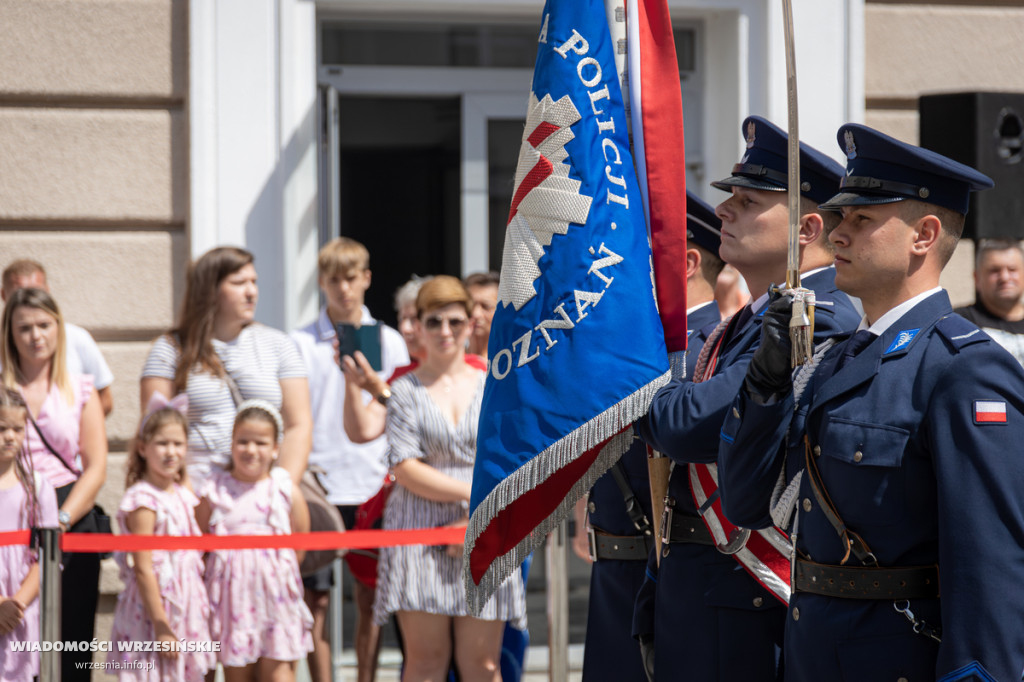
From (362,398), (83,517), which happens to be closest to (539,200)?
(362,398)

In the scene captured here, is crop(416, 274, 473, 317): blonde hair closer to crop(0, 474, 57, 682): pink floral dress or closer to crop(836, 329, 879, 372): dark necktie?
crop(0, 474, 57, 682): pink floral dress

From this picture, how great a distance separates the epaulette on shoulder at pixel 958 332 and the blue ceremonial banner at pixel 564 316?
75 cm

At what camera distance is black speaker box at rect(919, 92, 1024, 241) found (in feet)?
18.8

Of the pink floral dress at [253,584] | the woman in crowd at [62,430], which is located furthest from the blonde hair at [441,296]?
the woman in crowd at [62,430]

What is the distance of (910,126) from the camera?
6.53 m

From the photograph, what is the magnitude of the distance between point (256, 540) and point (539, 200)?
2021mm

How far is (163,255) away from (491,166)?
189 cm

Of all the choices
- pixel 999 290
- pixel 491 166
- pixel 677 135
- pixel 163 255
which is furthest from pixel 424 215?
pixel 677 135

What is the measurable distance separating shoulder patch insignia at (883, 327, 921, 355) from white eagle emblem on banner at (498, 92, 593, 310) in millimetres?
864

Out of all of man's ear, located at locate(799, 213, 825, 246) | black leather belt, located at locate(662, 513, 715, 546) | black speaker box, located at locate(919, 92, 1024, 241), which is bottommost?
black leather belt, located at locate(662, 513, 715, 546)

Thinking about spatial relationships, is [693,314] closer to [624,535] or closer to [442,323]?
[624,535]

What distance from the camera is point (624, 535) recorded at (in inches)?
136

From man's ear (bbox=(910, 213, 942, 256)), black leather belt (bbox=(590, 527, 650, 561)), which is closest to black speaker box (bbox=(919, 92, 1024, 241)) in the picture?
black leather belt (bbox=(590, 527, 650, 561))

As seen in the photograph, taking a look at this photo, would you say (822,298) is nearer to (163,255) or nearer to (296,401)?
(296,401)
